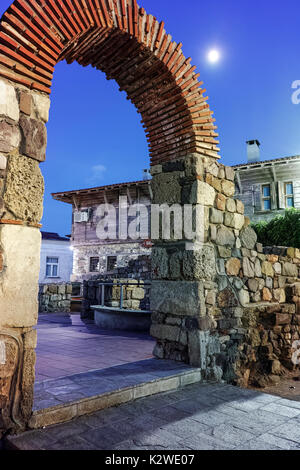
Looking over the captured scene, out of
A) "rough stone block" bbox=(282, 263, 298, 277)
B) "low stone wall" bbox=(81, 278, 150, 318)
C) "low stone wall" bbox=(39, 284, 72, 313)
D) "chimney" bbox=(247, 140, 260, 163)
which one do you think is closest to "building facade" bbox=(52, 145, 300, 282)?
"chimney" bbox=(247, 140, 260, 163)

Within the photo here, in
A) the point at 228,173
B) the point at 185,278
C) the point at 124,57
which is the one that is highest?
the point at 124,57

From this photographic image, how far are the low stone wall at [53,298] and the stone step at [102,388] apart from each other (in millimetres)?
7574

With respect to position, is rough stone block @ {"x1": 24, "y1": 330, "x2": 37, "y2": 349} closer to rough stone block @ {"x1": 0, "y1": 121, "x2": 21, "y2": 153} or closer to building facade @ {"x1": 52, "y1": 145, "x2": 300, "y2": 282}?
rough stone block @ {"x1": 0, "y1": 121, "x2": 21, "y2": 153}

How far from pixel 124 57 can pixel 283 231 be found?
9267mm

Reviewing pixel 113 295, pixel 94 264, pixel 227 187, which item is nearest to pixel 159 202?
pixel 227 187

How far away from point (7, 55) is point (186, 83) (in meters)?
2.10

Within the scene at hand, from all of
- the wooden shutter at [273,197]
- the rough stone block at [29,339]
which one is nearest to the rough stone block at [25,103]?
the rough stone block at [29,339]

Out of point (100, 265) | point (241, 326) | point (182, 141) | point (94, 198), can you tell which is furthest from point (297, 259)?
point (94, 198)

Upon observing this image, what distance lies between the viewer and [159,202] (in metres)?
4.04

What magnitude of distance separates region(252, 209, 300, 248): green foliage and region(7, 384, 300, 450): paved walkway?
29.6 feet

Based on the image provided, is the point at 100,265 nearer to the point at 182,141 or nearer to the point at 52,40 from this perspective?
the point at 182,141

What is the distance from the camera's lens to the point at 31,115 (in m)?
2.33

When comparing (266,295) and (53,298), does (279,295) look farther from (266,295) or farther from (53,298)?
(53,298)

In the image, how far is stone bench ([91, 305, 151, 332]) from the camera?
21.5 feet
